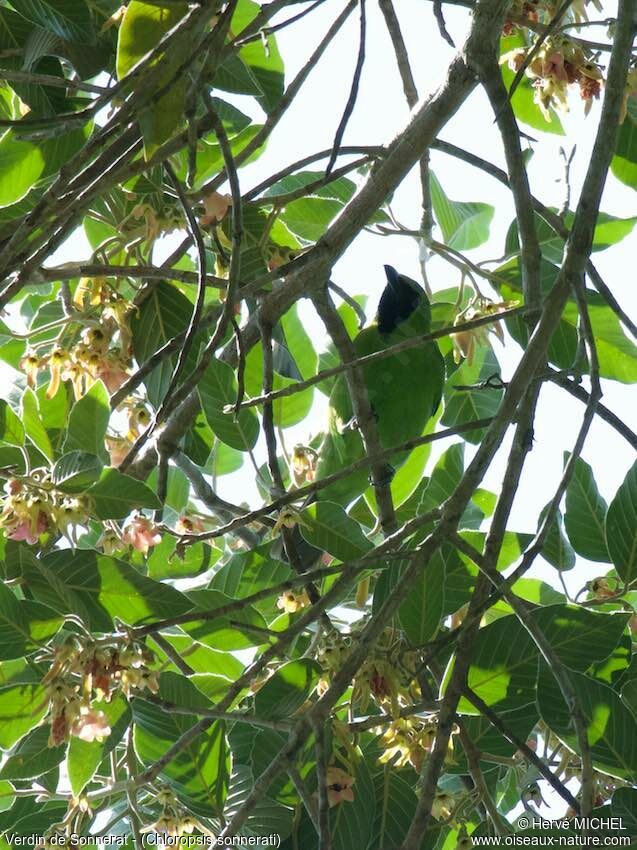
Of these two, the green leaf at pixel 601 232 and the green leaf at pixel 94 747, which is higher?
the green leaf at pixel 601 232

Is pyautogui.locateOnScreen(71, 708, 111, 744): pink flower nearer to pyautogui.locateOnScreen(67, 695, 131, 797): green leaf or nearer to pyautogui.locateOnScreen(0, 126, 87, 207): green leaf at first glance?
pyautogui.locateOnScreen(67, 695, 131, 797): green leaf

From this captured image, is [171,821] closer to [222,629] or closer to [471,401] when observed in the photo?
[222,629]

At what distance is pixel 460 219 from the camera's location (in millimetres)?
3404

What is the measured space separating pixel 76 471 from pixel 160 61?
2.32 ft

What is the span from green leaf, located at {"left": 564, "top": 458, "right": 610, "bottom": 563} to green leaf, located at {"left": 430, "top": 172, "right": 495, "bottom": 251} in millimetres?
1238

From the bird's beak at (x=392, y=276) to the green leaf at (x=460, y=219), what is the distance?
576 mm

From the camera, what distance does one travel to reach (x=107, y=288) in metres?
2.25

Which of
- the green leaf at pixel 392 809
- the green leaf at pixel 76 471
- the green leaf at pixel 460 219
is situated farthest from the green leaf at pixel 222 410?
the green leaf at pixel 460 219

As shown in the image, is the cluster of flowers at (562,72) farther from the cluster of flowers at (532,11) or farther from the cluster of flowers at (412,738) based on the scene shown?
the cluster of flowers at (412,738)

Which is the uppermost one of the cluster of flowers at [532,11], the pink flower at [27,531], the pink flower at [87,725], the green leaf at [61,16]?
the cluster of flowers at [532,11]

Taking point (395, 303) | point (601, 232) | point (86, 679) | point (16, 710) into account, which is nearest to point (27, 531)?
point (86, 679)

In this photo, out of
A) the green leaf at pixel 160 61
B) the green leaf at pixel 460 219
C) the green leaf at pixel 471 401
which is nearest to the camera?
the green leaf at pixel 160 61

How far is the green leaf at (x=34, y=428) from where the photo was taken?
2035 mm

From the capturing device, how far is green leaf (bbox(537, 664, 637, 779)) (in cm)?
179
